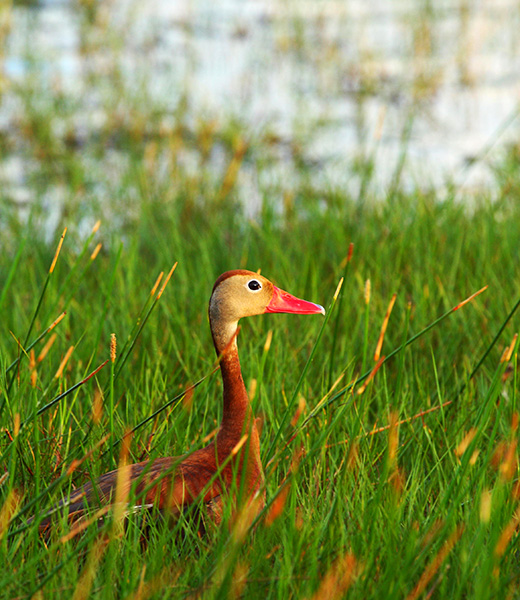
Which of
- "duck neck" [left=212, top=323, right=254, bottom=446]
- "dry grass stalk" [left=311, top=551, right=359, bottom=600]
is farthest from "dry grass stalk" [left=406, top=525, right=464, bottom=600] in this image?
"duck neck" [left=212, top=323, right=254, bottom=446]

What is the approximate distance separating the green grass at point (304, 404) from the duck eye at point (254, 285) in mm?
311

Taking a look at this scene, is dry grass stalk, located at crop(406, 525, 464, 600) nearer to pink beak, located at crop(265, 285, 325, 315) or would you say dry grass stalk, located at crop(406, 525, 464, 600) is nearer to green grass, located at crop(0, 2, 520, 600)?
green grass, located at crop(0, 2, 520, 600)

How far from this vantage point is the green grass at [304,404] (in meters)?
1.66

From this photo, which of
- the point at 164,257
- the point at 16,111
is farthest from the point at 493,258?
the point at 16,111

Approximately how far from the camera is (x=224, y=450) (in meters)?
2.14

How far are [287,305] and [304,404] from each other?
2.65 feet

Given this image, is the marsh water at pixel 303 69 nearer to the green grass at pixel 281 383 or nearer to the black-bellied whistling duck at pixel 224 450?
the green grass at pixel 281 383

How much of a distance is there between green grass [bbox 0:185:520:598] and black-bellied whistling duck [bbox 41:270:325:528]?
2.7 inches

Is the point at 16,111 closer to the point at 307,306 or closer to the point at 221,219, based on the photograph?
the point at 221,219

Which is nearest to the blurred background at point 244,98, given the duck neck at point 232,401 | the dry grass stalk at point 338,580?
the duck neck at point 232,401

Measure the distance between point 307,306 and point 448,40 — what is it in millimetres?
7615

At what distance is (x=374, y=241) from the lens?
388 centimetres

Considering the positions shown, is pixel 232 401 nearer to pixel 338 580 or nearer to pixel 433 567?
pixel 338 580

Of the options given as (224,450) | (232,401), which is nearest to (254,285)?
(232,401)
